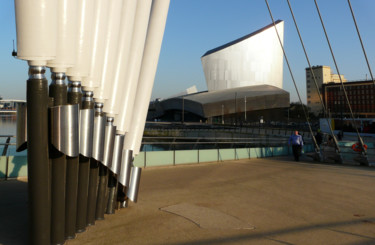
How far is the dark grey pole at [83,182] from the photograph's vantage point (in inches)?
150

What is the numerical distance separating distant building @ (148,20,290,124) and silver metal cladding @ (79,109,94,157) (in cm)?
5885

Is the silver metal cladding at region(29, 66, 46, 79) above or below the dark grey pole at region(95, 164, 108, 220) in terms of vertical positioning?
above

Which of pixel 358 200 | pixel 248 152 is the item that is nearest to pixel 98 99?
pixel 358 200

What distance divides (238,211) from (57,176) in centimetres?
295

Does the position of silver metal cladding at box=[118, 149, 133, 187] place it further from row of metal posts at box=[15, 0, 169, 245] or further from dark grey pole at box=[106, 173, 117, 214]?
dark grey pole at box=[106, 173, 117, 214]

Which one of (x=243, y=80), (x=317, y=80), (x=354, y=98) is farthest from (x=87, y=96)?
(x=317, y=80)

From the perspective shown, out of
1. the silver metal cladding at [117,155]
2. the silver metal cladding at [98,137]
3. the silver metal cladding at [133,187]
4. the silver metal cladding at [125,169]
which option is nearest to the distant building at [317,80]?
the silver metal cladding at [133,187]

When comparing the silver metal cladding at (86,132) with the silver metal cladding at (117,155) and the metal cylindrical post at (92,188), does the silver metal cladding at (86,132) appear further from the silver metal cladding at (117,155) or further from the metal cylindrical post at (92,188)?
the silver metal cladding at (117,155)

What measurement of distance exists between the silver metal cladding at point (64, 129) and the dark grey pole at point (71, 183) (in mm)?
381

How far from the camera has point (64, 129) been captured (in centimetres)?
313

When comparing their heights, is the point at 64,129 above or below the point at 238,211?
above

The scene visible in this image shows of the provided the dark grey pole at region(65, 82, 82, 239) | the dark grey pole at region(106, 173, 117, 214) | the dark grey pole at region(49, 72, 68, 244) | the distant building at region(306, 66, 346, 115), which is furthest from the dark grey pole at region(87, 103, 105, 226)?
the distant building at region(306, 66, 346, 115)

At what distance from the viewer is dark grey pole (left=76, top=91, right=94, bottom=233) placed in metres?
3.80

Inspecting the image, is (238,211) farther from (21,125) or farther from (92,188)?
(21,125)
